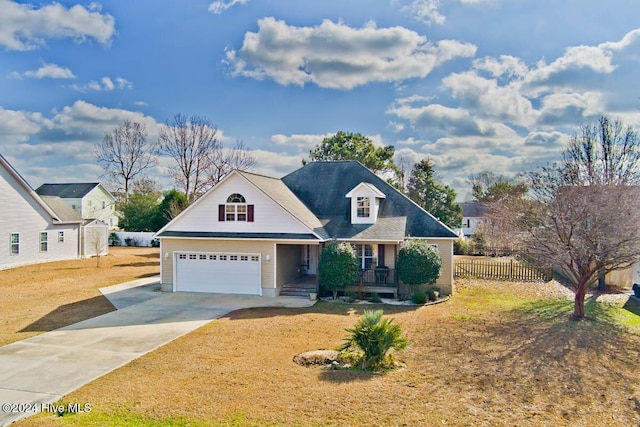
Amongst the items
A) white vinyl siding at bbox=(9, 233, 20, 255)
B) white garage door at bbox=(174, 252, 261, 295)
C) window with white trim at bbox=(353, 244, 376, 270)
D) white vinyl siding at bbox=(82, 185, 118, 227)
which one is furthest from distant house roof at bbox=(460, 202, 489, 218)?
white vinyl siding at bbox=(9, 233, 20, 255)

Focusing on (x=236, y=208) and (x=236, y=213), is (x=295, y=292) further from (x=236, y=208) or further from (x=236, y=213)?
(x=236, y=208)

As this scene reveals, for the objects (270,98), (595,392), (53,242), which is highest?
(270,98)

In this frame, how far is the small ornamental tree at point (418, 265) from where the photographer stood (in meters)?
18.7

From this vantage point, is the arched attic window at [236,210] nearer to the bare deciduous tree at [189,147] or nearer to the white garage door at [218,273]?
the white garage door at [218,273]

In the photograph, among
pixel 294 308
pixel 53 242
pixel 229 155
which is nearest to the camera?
pixel 294 308

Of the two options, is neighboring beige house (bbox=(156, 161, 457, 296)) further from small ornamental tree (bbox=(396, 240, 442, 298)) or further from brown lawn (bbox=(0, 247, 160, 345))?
brown lawn (bbox=(0, 247, 160, 345))

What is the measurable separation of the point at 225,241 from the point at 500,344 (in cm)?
1326

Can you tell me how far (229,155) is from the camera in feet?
159

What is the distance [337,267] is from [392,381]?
9352 mm

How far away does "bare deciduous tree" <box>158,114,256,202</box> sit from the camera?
46.3 meters

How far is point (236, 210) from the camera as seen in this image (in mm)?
20250

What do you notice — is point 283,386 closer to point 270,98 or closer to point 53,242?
point 270,98

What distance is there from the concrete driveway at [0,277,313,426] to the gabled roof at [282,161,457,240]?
4968 millimetres

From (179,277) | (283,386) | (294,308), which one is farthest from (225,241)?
(283,386)
